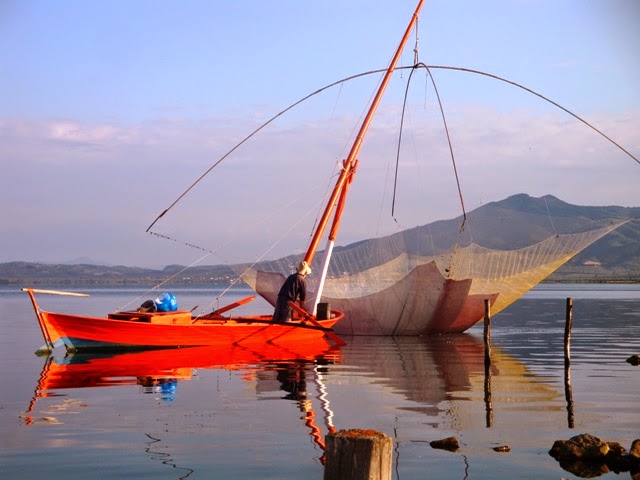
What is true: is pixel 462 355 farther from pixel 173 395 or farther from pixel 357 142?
pixel 173 395

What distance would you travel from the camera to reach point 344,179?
3173cm

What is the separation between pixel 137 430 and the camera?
13.9 m

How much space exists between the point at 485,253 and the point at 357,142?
260 inches

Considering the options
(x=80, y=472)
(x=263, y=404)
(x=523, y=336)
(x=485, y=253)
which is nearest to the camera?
(x=80, y=472)

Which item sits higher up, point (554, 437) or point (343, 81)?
point (343, 81)

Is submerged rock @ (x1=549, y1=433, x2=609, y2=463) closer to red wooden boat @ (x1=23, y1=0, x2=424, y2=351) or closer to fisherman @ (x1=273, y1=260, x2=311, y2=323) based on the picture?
red wooden boat @ (x1=23, y1=0, x2=424, y2=351)

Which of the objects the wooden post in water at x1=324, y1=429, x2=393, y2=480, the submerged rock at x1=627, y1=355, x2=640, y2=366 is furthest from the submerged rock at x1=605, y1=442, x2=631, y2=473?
the submerged rock at x1=627, y1=355, x2=640, y2=366

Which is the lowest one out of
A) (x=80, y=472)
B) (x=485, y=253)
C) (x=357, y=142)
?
(x=80, y=472)

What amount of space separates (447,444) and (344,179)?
775 inches

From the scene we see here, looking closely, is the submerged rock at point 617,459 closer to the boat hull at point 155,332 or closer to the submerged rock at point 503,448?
the submerged rock at point 503,448

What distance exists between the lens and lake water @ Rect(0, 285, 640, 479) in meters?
11.8

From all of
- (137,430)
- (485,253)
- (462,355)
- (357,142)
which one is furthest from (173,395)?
(485,253)

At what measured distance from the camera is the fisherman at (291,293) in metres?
29.2

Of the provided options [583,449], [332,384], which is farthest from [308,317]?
[583,449]
